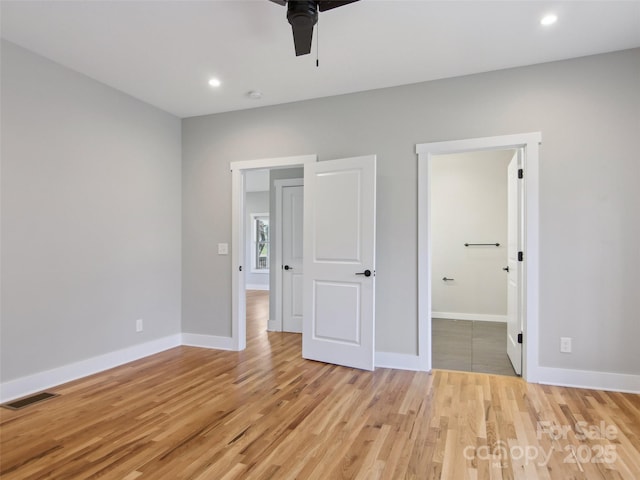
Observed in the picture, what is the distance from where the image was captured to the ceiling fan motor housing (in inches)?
77.0

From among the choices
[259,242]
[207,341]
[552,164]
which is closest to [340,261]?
[207,341]

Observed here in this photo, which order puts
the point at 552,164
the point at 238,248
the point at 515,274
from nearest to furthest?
the point at 552,164, the point at 515,274, the point at 238,248

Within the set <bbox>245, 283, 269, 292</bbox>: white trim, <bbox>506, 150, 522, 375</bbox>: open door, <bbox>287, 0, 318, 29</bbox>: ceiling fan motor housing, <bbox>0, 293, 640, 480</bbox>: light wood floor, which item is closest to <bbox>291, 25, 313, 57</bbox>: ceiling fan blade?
<bbox>287, 0, 318, 29</bbox>: ceiling fan motor housing

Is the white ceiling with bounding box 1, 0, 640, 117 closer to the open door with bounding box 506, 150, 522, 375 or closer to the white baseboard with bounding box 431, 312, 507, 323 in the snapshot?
the open door with bounding box 506, 150, 522, 375

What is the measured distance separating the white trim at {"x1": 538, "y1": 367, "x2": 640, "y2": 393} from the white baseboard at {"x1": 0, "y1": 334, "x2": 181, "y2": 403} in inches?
153

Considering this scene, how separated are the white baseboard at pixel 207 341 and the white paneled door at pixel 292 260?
111cm

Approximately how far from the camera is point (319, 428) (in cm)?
235

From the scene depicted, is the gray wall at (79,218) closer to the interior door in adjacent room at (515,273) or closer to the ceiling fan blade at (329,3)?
the ceiling fan blade at (329,3)

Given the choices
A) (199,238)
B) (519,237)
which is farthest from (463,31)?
(199,238)

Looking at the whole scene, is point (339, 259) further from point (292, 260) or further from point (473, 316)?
point (473, 316)

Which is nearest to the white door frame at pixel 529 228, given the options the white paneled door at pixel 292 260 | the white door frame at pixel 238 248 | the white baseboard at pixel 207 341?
the white door frame at pixel 238 248

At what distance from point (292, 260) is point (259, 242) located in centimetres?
541

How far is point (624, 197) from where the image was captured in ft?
9.70

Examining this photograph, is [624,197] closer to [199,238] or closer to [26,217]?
[199,238]
